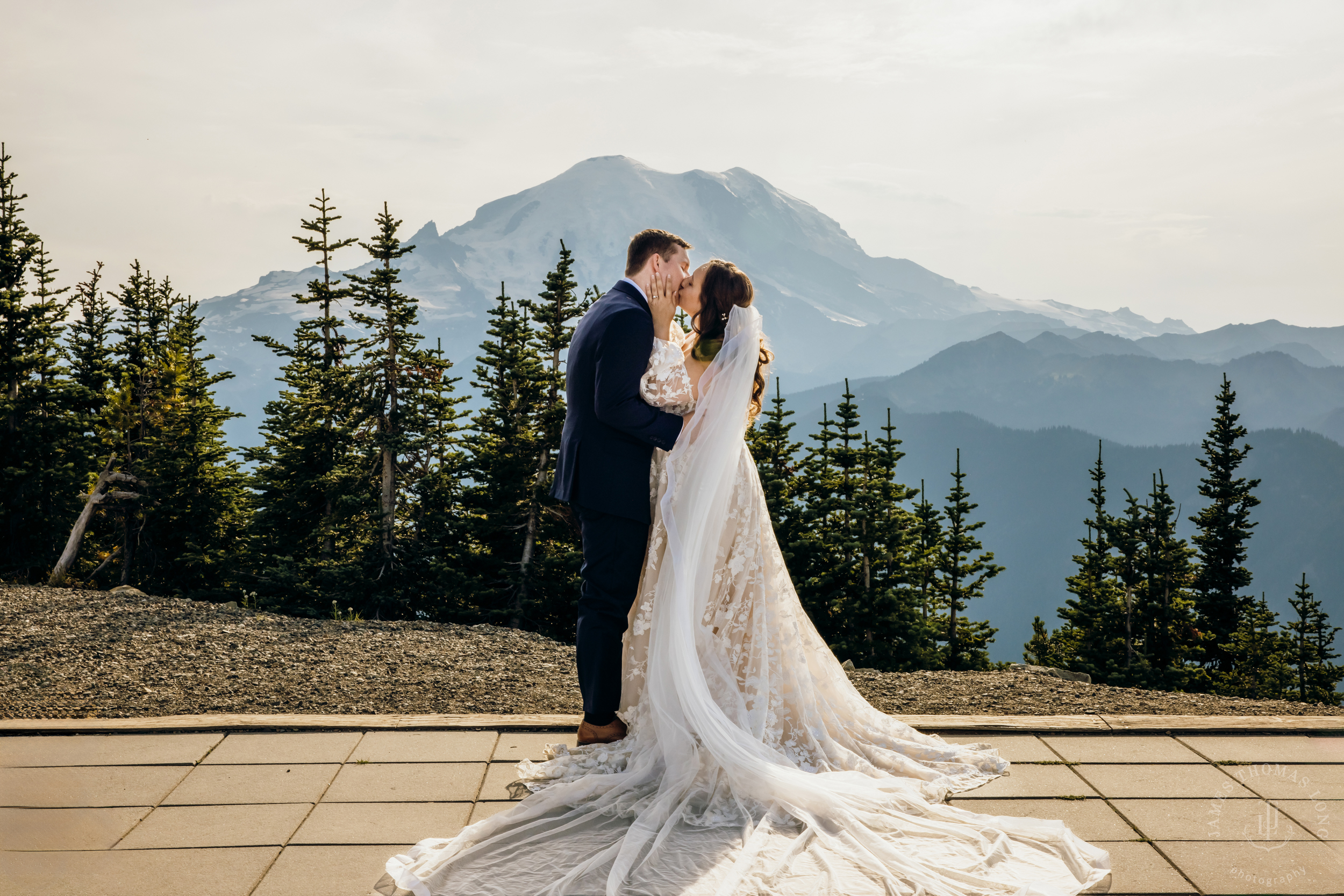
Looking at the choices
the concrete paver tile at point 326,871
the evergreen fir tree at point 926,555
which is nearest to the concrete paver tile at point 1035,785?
the concrete paver tile at point 326,871

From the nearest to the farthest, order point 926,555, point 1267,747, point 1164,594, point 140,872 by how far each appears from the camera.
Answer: point 140,872
point 1267,747
point 926,555
point 1164,594

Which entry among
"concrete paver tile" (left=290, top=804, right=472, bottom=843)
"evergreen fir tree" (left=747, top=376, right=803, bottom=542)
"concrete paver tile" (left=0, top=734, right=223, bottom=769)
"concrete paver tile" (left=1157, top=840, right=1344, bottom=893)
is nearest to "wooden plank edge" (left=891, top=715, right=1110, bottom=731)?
"concrete paver tile" (left=1157, top=840, right=1344, bottom=893)

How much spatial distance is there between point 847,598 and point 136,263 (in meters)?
23.6

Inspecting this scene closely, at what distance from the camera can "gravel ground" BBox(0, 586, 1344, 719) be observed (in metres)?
4.54

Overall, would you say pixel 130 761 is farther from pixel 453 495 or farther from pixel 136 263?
pixel 136 263

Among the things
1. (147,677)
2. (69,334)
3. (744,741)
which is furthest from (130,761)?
(69,334)

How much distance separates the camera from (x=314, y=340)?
23609mm

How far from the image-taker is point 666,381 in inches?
143

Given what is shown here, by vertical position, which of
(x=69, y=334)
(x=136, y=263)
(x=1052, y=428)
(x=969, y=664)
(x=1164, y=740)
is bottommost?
(x=969, y=664)

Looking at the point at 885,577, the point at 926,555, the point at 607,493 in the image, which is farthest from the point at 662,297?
the point at 926,555

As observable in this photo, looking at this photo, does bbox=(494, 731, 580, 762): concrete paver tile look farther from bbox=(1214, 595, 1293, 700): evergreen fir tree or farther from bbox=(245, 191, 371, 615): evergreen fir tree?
bbox=(1214, 595, 1293, 700): evergreen fir tree

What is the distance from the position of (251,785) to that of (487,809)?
3.18 feet

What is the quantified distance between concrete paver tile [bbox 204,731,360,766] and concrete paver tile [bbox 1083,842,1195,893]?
290 centimetres

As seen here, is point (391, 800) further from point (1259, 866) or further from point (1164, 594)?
point (1164, 594)
